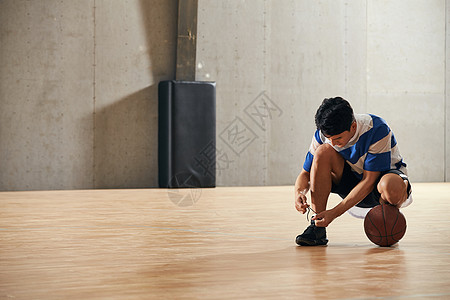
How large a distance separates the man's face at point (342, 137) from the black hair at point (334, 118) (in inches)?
1.0

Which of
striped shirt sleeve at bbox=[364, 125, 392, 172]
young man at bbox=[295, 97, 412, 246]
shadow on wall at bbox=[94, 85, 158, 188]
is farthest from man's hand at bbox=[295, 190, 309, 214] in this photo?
shadow on wall at bbox=[94, 85, 158, 188]

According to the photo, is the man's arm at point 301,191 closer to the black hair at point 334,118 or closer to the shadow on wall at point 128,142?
the black hair at point 334,118

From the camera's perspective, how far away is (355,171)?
3057 mm

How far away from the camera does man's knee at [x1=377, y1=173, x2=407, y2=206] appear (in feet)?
9.34

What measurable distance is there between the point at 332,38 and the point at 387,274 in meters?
8.11

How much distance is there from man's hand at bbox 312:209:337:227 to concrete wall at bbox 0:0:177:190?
627 centimetres

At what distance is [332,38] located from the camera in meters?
9.96

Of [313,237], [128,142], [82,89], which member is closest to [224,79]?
[128,142]

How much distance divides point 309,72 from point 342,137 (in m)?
7.23

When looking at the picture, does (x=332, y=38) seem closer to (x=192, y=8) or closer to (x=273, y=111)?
(x=273, y=111)

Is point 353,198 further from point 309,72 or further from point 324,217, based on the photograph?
point 309,72

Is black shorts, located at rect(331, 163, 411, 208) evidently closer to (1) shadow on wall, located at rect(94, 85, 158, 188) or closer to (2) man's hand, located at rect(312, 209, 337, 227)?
(2) man's hand, located at rect(312, 209, 337, 227)

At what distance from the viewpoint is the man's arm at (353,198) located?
2.86m

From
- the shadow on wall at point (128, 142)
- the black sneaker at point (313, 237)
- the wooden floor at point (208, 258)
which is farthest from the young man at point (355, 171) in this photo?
the shadow on wall at point (128, 142)
